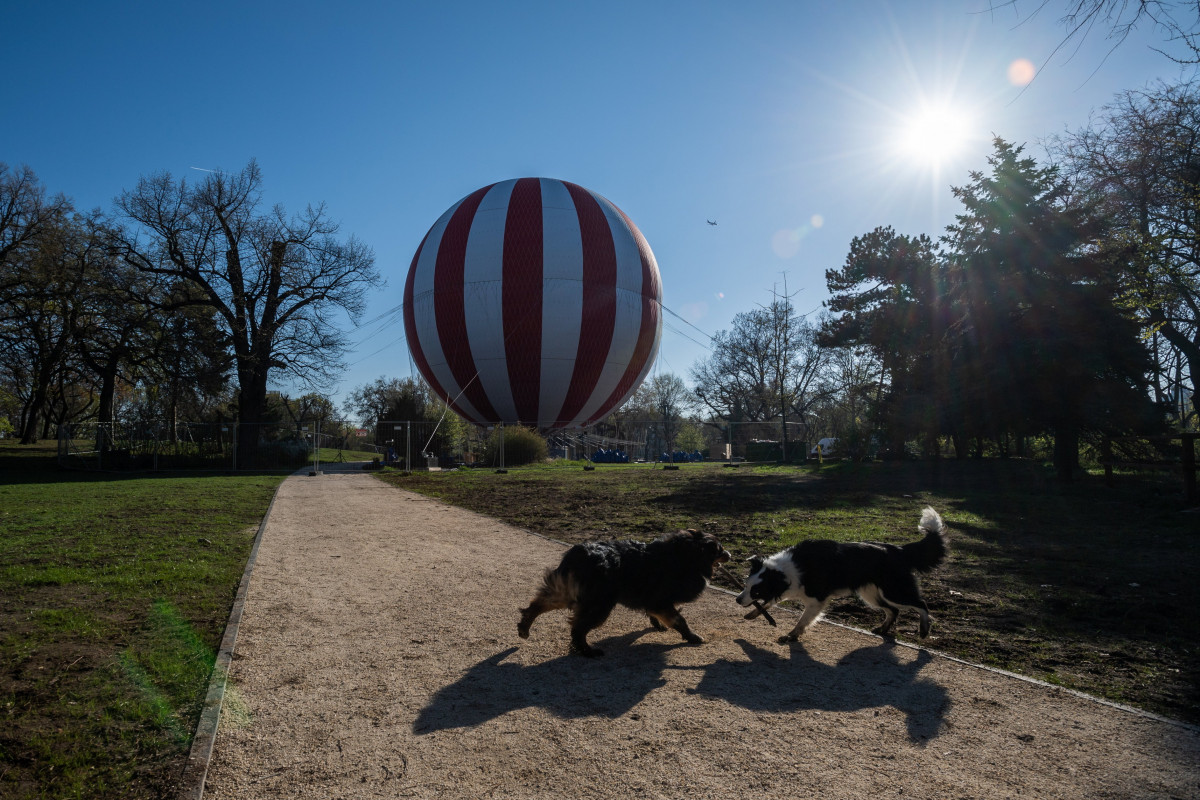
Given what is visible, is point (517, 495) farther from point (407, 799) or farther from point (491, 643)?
point (407, 799)

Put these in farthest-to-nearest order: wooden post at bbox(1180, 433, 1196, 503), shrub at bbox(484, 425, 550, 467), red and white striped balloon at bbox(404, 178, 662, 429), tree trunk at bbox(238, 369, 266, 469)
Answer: shrub at bbox(484, 425, 550, 467)
red and white striped balloon at bbox(404, 178, 662, 429)
tree trunk at bbox(238, 369, 266, 469)
wooden post at bbox(1180, 433, 1196, 503)

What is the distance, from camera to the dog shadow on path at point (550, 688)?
3275mm

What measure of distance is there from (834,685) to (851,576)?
105cm

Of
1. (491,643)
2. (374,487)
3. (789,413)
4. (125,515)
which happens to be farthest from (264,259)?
(789,413)

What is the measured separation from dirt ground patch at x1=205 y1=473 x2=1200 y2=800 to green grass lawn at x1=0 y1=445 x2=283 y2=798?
28 centimetres

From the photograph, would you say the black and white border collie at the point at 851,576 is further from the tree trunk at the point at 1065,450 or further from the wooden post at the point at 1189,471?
the tree trunk at the point at 1065,450

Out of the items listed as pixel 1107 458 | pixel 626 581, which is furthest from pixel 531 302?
pixel 626 581

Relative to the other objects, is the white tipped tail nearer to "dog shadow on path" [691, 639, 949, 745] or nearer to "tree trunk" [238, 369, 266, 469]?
"dog shadow on path" [691, 639, 949, 745]

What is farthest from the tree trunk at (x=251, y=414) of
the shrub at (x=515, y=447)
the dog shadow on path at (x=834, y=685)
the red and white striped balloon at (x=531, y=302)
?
the dog shadow on path at (x=834, y=685)

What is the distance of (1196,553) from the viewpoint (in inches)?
280

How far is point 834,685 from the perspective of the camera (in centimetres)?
370

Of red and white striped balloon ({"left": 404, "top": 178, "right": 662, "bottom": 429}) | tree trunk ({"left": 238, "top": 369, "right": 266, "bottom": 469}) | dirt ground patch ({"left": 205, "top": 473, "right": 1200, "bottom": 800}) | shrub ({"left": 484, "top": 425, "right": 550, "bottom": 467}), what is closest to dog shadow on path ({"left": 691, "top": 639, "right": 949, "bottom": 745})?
dirt ground patch ({"left": 205, "top": 473, "right": 1200, "bottom": 800})

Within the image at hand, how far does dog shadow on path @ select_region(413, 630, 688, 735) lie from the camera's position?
328 centimetres

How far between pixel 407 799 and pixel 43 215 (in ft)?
103
